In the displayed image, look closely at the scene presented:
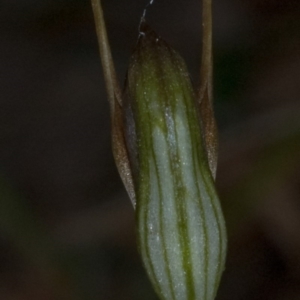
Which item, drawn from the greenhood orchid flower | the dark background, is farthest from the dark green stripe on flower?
the dark background

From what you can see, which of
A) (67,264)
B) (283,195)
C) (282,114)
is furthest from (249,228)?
(67,264)

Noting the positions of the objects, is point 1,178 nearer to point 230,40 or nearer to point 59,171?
point 59,171

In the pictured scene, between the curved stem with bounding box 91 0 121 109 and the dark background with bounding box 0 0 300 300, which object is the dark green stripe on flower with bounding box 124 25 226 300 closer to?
the curved stem with bounding box 91 0 121 109

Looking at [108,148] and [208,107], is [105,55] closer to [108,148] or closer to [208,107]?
[208,107]

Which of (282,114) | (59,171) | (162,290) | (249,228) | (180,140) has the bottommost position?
(249,228)

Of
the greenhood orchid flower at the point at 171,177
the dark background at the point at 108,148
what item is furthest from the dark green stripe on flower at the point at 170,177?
the dark background at the point at 108,148

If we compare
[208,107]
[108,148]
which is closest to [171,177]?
[208,107]
